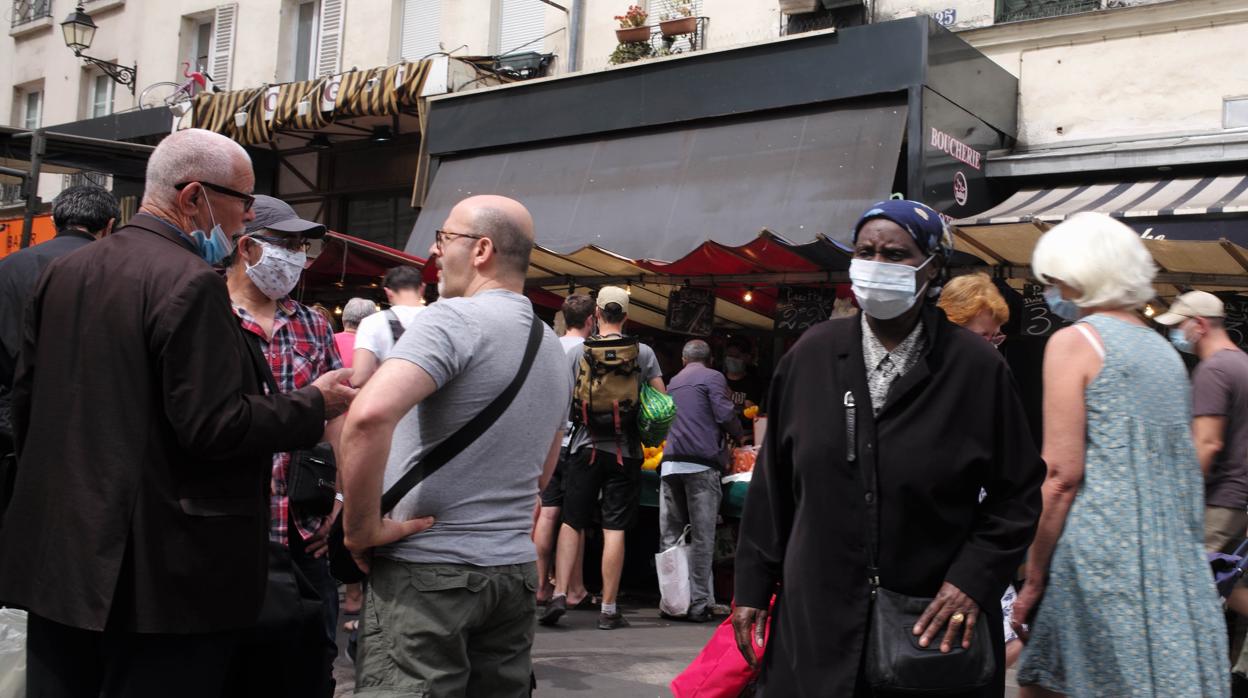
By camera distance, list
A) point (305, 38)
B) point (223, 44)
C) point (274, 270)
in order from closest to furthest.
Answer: point (274, 270)
point (305, 38)
point (223, 44)

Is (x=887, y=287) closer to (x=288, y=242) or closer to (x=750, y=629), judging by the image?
(x=750, y=629)

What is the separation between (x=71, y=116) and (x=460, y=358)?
2045 cm

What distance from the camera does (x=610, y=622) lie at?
25.6 feet

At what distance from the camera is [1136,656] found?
3078 millimetres

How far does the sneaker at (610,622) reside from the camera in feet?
25.5

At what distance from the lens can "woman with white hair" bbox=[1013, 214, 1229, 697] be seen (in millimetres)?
3102

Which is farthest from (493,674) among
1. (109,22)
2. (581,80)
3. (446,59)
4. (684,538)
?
(109,22)

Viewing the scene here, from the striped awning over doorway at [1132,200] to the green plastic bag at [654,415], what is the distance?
282 centimetres

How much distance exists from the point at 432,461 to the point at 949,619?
4.29ft

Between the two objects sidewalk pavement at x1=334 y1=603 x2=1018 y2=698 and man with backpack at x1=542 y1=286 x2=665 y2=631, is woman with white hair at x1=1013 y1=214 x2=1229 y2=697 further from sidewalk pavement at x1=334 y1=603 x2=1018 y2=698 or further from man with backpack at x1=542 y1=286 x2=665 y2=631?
man with backpack at x1=542 y1=286 x2=665 y2=631

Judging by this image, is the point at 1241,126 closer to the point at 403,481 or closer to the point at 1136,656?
the point at 1136,656

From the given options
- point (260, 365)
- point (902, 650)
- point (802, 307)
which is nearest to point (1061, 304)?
point (902, 650)

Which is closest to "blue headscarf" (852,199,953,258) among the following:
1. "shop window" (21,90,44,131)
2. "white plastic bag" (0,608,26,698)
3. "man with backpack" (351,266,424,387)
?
"man with backpack" (351,266,424,387)

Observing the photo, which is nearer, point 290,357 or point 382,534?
point 382,534
